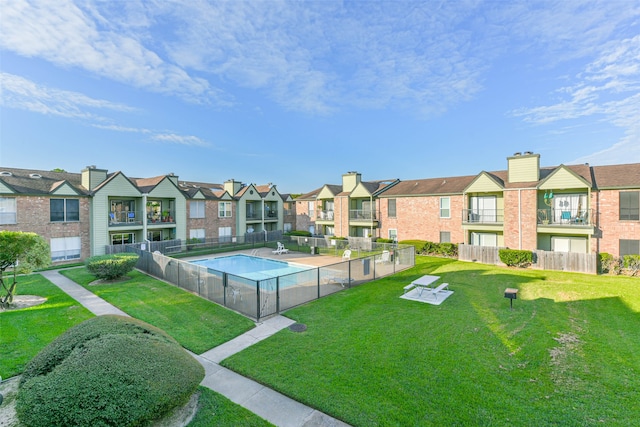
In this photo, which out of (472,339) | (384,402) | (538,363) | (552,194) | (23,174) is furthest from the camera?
(23,174)

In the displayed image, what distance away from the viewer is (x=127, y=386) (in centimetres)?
433

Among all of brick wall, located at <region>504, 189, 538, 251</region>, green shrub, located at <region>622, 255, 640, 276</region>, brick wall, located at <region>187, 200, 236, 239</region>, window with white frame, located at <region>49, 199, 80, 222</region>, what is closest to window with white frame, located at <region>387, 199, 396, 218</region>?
brick wall, located at <region>504, 189, 538, 251</region>

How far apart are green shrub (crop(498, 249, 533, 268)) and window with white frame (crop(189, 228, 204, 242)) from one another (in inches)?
1007

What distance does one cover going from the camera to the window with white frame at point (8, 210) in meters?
18.5

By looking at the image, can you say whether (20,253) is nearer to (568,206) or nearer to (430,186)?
(430,186)

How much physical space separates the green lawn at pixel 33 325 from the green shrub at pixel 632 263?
2608 cm

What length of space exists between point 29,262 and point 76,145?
1554 cm

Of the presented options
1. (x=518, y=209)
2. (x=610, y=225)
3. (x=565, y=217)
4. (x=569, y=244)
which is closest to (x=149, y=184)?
(x=518, y=209)

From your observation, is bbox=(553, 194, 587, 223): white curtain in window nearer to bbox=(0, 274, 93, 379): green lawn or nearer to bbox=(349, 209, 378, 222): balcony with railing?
bbox=(349, 209, 378, 222): balcony with railing

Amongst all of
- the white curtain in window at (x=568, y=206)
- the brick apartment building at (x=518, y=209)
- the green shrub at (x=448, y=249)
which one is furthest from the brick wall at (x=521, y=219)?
the green shrub at (x=448, y=249)

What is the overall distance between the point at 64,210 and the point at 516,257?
104 ft

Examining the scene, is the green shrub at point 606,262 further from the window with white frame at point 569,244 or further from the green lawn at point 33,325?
the green lawn at point 33,325

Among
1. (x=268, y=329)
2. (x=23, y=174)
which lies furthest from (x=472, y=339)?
(x=23, y=174)

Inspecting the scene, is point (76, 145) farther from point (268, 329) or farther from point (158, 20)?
point (268, 329)
